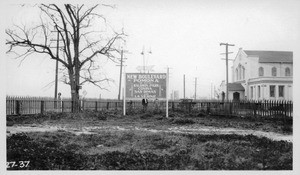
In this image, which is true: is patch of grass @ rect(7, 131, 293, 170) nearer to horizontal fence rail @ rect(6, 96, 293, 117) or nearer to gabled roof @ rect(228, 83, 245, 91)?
horizontal fence rail @ rect(6, 96, 293, 117)

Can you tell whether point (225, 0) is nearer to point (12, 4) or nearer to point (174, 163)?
point (174, 163)

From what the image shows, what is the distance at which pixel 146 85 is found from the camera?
47.8ft

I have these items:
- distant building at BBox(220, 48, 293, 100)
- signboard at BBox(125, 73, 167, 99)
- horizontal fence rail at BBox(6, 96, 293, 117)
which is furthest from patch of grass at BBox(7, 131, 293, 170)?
distant building at BBox(220, 48, 293, 100)

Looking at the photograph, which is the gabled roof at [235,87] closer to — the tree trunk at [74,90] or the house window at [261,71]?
the house window at [261,71]

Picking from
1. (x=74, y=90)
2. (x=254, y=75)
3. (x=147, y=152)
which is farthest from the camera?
(x=254, y=75)

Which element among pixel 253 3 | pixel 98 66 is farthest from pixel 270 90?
pixel 253 3

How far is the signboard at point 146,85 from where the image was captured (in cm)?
1448


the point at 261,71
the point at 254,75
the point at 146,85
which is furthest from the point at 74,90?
the point at 261,71

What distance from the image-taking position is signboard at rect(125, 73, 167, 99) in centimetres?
1448

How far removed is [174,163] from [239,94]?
94.6 ft

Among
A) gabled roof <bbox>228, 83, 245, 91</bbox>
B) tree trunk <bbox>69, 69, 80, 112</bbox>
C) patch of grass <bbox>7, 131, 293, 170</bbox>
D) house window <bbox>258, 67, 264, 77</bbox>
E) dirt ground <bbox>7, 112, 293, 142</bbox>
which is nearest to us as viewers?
patch of grass <bbox>7, 131, 293, 170</bbox>

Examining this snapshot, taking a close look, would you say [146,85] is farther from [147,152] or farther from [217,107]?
[147,152]

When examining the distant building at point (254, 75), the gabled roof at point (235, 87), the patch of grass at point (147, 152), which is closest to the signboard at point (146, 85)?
the patch of grass at point (147, 152)

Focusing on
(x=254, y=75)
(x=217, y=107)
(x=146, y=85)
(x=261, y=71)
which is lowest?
(x=217, y=107)
